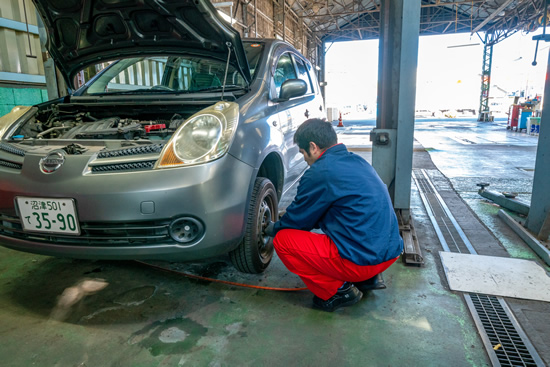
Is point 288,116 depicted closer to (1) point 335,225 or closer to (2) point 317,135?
(2) point 317,135

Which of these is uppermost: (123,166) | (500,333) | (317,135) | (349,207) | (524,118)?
(317,135)

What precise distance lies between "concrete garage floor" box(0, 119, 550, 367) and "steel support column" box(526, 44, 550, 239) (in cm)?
29

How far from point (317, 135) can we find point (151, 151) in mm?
836

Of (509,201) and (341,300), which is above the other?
(509,201)

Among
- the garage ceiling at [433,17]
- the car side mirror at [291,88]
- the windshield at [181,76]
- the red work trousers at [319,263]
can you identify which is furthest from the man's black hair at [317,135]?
the garage ceiling at [433,17]

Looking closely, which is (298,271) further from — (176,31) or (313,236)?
(176,31)

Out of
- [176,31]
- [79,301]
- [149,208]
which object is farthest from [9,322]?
[176,31]

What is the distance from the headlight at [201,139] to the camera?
163 cm

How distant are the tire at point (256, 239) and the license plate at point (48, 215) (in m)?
0.84

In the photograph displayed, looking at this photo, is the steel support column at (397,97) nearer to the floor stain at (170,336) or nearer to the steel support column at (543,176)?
the steel support column at (543,176)

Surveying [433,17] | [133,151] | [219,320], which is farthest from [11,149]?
[433,17]

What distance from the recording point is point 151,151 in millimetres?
1695

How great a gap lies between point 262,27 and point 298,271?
12972mm

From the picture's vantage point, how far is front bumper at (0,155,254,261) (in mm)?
1569
